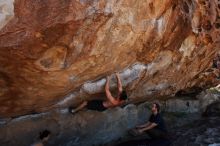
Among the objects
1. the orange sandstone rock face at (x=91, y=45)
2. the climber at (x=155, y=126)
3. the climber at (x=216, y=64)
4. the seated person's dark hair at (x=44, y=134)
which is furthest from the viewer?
the climber at (x=216, y=64)

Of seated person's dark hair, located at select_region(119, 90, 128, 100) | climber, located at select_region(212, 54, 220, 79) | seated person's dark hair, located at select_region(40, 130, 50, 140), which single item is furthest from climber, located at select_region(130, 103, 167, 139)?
climber, located at select_region(212, 54, 220, 79)

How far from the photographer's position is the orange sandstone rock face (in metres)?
5.89

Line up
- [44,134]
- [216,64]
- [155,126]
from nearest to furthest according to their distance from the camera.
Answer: [44,134] < [155,126] < [216,64]

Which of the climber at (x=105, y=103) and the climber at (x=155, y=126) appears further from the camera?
the climber at (x=155, y=126)

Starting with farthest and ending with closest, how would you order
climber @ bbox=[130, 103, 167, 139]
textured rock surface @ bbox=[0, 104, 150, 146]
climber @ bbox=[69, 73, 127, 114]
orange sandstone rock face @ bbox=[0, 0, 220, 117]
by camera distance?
climber @ bbox=[130, 103, 167, 139], climber @ bbox=[69, 73, 127, 114], textured rock surface @ bbox=[0, 104, 150, 146], orange sandstone rock face @ bbox=[0, 0, 220, 117]

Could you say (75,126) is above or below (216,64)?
below

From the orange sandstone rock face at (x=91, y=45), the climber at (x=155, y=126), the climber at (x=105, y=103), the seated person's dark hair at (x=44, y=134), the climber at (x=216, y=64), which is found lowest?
the climber at (x=155, y=126)

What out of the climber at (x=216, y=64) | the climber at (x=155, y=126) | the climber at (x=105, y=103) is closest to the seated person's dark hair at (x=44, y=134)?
the climber at (x=105, y=103)

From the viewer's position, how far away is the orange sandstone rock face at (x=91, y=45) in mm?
5895

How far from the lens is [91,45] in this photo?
6559 millimetres

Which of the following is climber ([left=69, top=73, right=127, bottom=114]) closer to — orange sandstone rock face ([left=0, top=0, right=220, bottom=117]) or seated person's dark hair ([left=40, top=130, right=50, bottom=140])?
orange sandstone rock face ([left=0, top=0, right=220, bottom=117])

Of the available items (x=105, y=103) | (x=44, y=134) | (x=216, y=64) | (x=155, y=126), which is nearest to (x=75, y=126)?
(x=105, y=103)

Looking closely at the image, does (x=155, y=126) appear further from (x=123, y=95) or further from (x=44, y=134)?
(x=44, y=134)

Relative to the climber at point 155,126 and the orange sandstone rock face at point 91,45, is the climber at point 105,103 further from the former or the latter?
the climber at point 155,126
